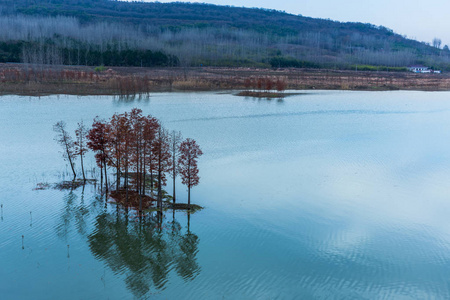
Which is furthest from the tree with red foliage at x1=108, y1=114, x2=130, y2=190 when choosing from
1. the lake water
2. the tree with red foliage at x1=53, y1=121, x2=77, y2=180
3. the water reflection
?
the tree with red foliage at x1=53, y1=121, x2=77, y2=180

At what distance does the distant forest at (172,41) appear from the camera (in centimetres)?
7456

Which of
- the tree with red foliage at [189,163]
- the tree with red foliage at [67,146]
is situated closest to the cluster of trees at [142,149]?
the tree with red foliage at [189,163]

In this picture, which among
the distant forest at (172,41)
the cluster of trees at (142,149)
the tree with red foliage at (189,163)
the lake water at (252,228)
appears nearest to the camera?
the lake water at (252,228)

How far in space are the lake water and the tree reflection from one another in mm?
34

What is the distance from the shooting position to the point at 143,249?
12.6m

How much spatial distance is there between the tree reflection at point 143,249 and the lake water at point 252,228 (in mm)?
34

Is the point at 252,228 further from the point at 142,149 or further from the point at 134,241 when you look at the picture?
the point at 142,149

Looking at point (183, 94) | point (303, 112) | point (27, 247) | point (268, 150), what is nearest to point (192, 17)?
point (183, 94)

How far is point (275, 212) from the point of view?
50.2ft

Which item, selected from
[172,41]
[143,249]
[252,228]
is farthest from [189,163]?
[172,41]

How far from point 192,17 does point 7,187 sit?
166839mm

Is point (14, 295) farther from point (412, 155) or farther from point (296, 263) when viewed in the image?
point (412, 155)

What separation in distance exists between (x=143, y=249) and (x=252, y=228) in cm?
368

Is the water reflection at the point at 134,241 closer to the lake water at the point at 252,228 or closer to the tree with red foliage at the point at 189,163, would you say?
the lake water at the point at 252,228
